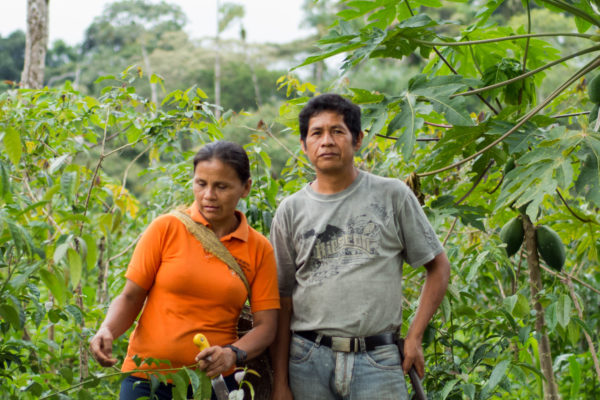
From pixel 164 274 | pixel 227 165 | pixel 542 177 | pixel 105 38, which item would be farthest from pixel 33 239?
pixel 105 38

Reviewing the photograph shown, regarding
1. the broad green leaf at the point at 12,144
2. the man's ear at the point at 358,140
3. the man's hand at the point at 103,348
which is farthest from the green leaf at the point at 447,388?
the broad green leaf at the point at 12,144

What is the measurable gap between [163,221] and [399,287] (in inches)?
28.7

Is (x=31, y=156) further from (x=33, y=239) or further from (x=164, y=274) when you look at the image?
(x=33, y=239)

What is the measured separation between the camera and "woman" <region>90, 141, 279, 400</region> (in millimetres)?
1843

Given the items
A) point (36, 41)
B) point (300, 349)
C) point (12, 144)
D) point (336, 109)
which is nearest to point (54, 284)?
point (12, 144)

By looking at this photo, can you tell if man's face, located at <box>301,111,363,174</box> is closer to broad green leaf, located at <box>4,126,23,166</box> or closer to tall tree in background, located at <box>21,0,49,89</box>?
broad green leaf, located at <box>4,126,23,166</box>

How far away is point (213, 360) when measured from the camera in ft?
5.57

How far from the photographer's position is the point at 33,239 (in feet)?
4.44

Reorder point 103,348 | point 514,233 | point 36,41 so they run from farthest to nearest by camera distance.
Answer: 1. point 36,41
2. point 514,233
3. point 103,348

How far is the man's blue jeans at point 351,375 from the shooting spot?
186cm

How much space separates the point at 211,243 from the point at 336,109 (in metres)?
0.55

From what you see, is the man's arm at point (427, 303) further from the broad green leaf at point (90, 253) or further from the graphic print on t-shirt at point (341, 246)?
the broad green leaf at point (90, 253)

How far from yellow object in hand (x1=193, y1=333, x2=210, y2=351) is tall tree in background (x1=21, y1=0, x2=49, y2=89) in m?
3.55

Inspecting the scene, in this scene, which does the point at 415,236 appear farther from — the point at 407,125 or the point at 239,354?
the point at 239,354
